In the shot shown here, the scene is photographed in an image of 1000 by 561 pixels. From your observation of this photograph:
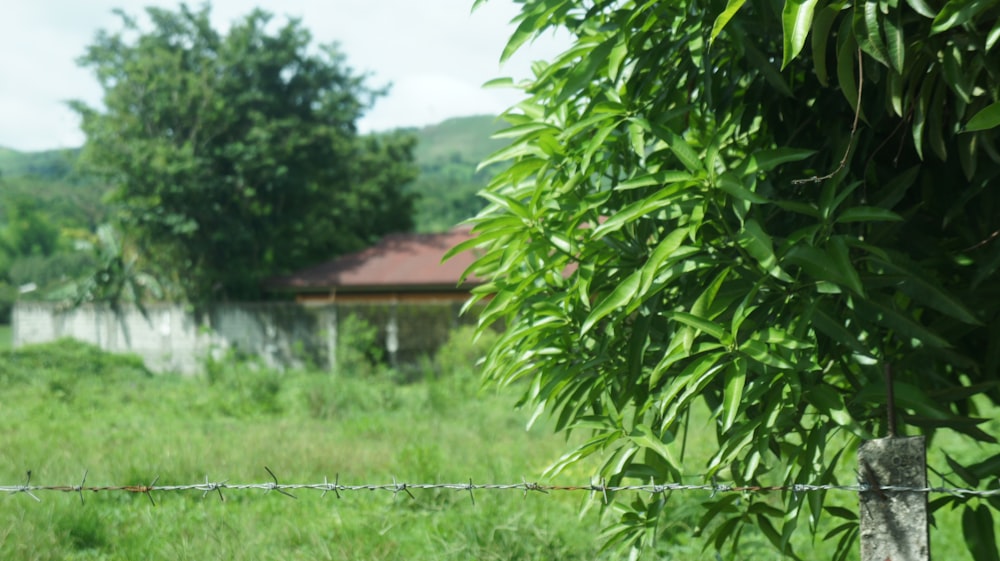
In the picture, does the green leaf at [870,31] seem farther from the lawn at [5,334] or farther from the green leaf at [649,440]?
the lawn at [5,334]

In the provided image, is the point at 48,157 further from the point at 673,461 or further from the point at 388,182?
the point at 673,461

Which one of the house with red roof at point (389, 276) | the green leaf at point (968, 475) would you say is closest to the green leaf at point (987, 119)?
the green leaf at point (968, 475)

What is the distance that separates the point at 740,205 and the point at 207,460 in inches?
228

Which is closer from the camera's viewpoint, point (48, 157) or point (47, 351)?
point (47, 351)

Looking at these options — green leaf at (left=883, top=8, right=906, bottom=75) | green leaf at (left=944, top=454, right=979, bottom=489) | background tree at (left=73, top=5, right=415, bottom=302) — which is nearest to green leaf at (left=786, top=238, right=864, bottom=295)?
green leaf at (left=883, top=8, right=906, bottom=75)

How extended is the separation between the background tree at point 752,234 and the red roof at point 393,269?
17727 mm

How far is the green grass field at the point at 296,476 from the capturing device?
193 inches

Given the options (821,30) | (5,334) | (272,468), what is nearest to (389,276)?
(272,468)

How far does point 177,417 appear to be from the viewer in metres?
11.7

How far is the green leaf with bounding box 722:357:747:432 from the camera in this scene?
278 cm

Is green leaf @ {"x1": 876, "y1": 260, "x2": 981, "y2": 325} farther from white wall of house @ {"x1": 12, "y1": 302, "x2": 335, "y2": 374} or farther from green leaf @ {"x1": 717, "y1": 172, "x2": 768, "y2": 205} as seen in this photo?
white wall of house @ {"x1": 12, "y1": 302, "x2": 335, "y2": 374}

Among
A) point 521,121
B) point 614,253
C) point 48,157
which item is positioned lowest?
point 614,253

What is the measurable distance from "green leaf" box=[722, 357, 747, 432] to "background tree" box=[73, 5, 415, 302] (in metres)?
21.2

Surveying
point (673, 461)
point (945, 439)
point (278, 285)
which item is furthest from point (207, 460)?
point (278, 285)
